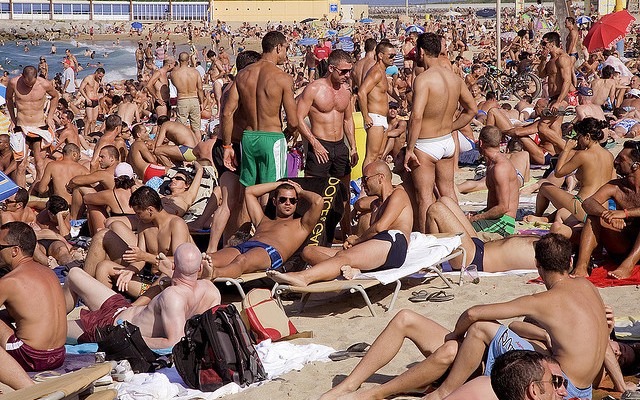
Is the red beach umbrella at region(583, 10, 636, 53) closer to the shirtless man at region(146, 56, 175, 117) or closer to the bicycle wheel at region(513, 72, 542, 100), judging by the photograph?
the bicycle wheel at region(513, 72, 542, 100)

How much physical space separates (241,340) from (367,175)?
75.8 inches

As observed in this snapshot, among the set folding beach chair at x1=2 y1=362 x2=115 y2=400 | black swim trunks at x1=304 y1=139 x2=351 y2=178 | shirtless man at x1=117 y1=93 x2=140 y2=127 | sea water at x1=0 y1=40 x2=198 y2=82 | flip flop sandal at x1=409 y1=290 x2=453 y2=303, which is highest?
black swim trunks at x1=304 y1=139 x2=351 y2=178

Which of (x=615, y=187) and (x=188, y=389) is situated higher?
(x=615, y=187)

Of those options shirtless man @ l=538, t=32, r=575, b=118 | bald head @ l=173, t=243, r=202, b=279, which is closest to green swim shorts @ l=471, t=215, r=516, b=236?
bald head @ l=173, t=243, r=202, b=279

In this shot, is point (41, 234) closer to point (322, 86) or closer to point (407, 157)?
point (322, 86)

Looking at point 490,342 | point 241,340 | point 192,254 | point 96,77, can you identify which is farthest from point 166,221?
point 96,77

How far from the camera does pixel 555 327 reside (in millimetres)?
3742

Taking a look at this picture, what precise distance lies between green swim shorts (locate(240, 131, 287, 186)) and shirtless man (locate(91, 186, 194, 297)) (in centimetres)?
98

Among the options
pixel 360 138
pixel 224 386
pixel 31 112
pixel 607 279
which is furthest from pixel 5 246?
pixel 31 112

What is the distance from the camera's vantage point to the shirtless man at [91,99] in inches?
659

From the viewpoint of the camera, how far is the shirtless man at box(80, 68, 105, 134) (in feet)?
54.9

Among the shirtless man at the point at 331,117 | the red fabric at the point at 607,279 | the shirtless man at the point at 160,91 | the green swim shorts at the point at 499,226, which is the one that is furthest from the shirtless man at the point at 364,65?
the shirtless man at the point at 160,91

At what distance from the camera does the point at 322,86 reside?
740cm

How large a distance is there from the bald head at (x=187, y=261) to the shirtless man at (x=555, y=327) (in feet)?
5.40
